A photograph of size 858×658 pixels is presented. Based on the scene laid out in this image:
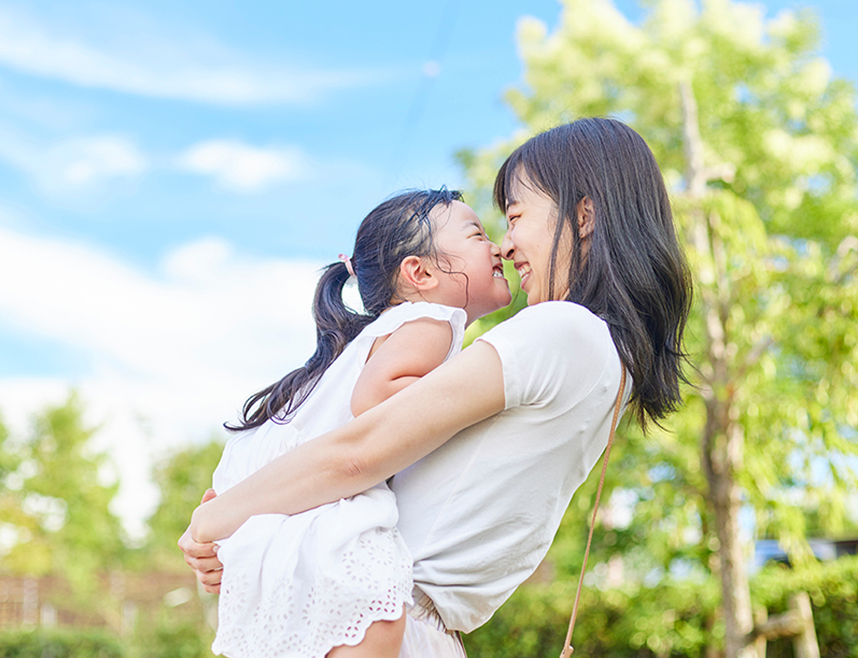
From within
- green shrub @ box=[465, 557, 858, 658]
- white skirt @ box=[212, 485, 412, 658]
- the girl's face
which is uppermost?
the girl's face

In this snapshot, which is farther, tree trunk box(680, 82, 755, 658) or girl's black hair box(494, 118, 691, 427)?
tree trunk box(680, 82, 755, 658)

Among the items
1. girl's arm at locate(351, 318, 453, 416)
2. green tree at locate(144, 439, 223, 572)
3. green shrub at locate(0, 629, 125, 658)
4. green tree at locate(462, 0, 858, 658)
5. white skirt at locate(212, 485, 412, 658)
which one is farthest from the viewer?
green tree at locate(144, 439, 223, 572)

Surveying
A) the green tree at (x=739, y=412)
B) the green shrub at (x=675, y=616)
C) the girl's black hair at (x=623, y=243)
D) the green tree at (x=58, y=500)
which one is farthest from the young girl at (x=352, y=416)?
the green tree at (x=58, y=500)

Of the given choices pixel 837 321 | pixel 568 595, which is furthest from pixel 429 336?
pixel 568 595

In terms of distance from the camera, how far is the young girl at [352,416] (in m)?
0.94

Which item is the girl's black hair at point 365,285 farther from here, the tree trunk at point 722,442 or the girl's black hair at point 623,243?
the tree trunk at point 722,442

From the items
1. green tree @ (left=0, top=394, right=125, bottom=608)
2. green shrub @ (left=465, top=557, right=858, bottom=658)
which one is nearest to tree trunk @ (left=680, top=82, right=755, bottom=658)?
green shrub @ (left=465, top=557, right=858, bottom=658)

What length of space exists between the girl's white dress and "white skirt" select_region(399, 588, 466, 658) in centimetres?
6

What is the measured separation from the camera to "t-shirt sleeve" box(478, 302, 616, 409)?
3.27 ft

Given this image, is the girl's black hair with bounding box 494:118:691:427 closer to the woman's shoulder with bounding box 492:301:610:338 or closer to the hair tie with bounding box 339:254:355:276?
the woman's shoulder with bounding box 492:301:610:338

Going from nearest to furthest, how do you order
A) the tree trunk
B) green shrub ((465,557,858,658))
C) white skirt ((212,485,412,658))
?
white skirt ((212,485,412,658)) < the tree trunk < green shrub ((465,557,858,658))

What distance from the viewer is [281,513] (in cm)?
101

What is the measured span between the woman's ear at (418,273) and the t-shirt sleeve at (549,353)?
0.32 metres

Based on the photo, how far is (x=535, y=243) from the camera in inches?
48.6
